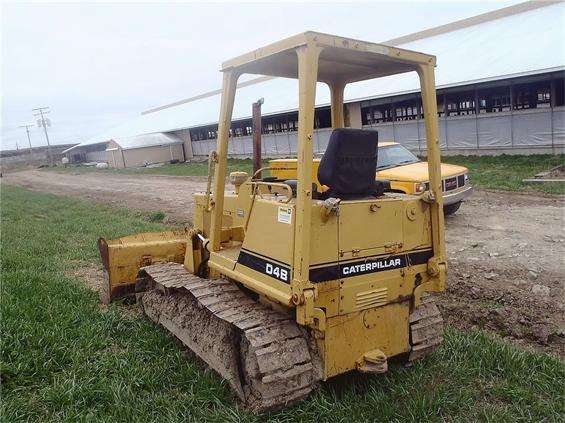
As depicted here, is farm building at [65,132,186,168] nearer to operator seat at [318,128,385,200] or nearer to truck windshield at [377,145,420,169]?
truck windshield at [377,145,420,169]

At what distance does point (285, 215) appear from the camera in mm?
3672

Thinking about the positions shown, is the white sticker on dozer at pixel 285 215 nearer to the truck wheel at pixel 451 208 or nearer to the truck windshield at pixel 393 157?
the truck windshield at pixel 393 157

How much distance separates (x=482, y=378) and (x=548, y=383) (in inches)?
19.5

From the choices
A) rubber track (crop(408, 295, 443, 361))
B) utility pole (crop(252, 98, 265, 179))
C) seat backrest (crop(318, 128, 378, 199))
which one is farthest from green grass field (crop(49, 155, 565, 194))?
seat backrest (crop(318, 128, 378, 199))

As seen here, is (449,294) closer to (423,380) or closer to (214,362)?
(423,380)

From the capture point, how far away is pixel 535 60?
57.8 ft

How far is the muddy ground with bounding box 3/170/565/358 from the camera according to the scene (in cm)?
546

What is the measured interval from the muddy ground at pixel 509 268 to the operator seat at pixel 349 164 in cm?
244

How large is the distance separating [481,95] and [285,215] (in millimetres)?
18642

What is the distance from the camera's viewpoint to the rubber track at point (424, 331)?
171 inches

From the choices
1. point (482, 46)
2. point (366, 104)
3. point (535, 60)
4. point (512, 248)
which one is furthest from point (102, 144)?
point (512, 248)

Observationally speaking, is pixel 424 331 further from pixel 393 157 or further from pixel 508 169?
pixel 508 169

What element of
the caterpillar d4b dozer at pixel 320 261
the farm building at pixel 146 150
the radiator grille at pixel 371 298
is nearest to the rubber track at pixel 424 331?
the caterpillar d4b dozer at pixel 320 261

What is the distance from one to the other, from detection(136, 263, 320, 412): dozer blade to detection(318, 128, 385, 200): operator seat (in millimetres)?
1088
